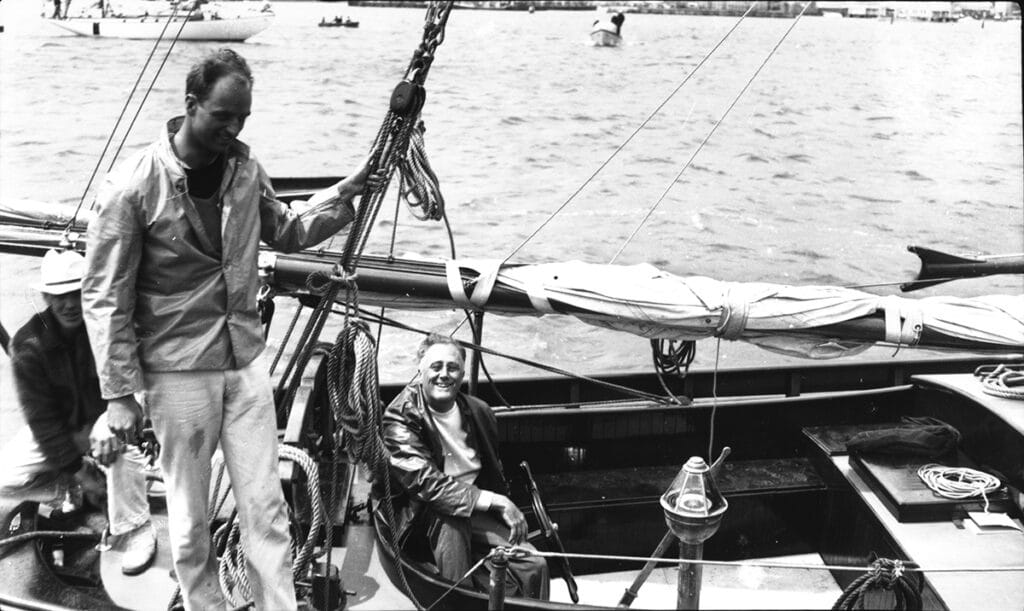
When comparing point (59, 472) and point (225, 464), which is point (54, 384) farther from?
point (225, 464)

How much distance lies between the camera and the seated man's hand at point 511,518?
404cm

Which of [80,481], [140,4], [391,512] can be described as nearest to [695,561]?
[391,512]

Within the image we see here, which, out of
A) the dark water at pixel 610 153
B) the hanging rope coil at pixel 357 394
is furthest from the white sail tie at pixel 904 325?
the dark water at pixel 610 153

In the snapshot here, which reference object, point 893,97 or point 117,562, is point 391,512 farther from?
point 893,97

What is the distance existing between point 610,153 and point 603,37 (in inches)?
1310

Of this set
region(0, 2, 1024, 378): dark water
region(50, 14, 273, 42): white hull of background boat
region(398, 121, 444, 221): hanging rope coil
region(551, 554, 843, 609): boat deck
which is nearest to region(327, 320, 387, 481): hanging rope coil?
region(398, 121, 444, 221): hanging rope coil

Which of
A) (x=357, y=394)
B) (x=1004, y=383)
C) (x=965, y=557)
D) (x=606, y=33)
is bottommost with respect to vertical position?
(x=606, y=33)

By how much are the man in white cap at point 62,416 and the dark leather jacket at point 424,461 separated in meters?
1.04

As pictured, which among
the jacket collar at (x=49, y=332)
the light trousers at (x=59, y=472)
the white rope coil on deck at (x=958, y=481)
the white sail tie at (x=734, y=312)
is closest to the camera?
the jacket collar at (x=49, y=332)

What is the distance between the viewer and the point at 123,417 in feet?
A: 10.2

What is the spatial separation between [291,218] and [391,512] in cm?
116

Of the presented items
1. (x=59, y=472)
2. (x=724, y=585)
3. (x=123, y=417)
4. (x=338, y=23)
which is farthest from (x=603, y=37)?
(x=123, y=417)

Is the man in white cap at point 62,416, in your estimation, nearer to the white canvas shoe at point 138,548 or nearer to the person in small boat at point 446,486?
the white canvas shoe at point 138,548

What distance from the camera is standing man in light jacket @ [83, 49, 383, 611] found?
120 inches
